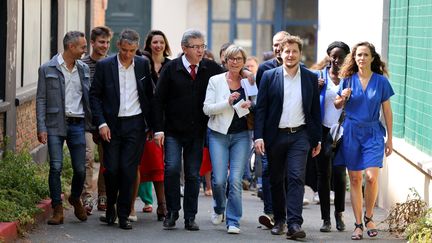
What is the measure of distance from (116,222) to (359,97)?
2.90m

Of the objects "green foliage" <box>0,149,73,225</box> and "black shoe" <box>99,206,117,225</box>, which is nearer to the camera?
"green foliage" <box>0,149,73,225</box>

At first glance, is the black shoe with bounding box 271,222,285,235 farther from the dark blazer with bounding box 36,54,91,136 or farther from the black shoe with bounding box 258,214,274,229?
the dark blazer with bounding box 36,54,91,136

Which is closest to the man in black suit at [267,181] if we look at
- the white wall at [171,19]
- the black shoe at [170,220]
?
the black shoe at [170,220]

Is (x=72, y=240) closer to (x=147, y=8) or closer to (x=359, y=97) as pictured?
(x=359, y=97)

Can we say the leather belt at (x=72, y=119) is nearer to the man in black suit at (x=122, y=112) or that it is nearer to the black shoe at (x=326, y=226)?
the man in black suit at (x=122, y=112)

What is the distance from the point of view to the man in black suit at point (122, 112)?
11.6 metres

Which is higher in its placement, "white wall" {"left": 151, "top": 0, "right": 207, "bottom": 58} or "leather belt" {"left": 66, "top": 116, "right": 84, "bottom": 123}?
"white wall" {"left": 151, "top": 0, "right": 207, "bottom": 58}

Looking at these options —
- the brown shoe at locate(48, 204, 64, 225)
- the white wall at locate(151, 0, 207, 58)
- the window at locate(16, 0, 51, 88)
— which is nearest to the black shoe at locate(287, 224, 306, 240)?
the brown shoe at locate(48, 204, 64, 225)

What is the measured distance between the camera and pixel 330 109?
11875mm

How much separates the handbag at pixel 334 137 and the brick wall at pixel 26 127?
163 inches

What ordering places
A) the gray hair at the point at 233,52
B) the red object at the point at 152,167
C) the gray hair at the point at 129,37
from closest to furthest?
the gray hair at the point at 233,52 < the gray hair at the point at 129,37 < the red object at the point at 152,167

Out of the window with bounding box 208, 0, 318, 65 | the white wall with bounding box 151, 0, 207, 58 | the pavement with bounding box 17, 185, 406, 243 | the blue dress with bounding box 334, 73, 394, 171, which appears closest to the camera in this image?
the pavement with bounding box 17, 185, 406, 243

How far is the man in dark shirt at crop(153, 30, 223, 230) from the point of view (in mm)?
11594

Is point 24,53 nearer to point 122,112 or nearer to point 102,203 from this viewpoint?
point 102,203
